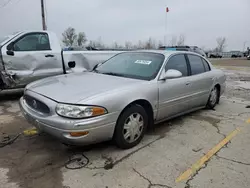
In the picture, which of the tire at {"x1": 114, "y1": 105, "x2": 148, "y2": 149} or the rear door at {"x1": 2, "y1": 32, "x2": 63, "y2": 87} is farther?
the rear door at {"x1": 2, "y1": 32, "x2": 63, "y2": 87}

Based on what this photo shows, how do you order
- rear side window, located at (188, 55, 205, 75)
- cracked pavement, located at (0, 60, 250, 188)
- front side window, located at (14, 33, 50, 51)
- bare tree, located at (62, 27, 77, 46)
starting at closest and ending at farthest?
cracked pavement, located at (0, 60, 250, 188) < rear side window, located at (188, 55, 205, 75) < front side window, located at (14, 33, 50, 51) < bare tree, located at (62, 27, 77, 46)

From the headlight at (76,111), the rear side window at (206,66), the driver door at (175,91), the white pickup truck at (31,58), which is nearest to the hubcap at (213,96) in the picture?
the rear side window at (206,66)

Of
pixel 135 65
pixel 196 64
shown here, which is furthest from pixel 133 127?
pixel 196 64

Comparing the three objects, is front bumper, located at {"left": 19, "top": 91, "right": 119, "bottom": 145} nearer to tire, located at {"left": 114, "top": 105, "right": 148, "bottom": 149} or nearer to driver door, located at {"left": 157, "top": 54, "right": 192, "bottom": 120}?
tire, located at {"left": 114, "top": 105, "right": 148, "bottom": 149}

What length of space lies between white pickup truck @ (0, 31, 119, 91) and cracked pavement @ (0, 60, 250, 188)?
69.5 inches

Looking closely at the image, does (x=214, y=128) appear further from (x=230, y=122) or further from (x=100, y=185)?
(x=100, y=185)

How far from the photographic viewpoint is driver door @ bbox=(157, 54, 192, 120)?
3598 mm

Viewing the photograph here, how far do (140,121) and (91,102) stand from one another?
0.96 meters

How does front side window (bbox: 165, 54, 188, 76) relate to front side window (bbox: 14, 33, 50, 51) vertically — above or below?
below

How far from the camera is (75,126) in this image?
2553 mm

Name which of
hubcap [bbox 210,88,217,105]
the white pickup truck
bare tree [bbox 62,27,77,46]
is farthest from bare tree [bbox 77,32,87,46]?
A: hubcap [bbox 210,88,217,105]

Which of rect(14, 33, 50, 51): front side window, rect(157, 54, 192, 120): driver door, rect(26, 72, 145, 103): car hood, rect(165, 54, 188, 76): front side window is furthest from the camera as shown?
rect(14, 33, 50, 51): front side window

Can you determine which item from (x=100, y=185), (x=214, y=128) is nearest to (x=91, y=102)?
(x=100, y=185)

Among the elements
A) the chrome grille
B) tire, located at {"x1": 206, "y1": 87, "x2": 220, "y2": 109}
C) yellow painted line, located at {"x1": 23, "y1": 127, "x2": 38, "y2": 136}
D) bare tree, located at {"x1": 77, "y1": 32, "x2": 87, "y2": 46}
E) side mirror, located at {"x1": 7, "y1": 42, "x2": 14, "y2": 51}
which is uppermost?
bare tree, located at {"x1": 77, "y1": 32, "x2": 87, "y2": 46}
